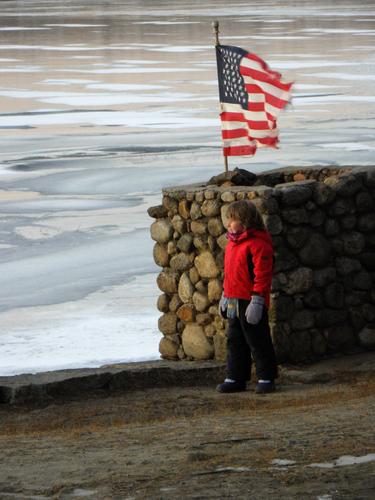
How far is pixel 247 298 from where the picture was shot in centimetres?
890

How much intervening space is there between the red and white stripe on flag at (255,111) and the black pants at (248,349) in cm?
193

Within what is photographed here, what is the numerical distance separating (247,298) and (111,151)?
13823mm

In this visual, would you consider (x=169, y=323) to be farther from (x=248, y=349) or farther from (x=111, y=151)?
(x=111, y=151)

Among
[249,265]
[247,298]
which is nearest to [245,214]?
[249,265]

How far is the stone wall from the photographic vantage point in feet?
31.9

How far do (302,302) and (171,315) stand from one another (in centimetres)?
118

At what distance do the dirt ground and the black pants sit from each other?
16 cm

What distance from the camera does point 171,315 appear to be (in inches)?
415

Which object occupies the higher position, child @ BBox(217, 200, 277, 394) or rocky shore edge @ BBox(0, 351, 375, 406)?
child @ BBox(217, 200, 277, 394)

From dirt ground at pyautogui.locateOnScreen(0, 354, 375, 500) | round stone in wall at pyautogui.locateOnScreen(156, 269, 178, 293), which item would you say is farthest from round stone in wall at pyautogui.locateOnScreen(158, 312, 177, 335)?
dirt ground at pyautogui.locateOnScreen(0, 354, 375, 500)

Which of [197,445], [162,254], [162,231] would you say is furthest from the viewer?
[162,254]

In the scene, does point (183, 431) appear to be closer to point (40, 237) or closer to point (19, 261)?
point (19, 261)

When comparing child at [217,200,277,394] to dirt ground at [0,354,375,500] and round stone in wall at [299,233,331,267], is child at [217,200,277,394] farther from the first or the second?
round stone in wall at [299,233,331,267]

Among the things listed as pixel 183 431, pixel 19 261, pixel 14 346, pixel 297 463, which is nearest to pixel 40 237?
pixel 19 261
